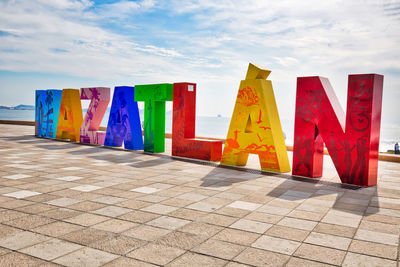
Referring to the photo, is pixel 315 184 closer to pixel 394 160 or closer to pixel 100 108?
pixel 394 160

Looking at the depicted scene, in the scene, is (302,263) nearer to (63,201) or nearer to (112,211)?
(112,211)

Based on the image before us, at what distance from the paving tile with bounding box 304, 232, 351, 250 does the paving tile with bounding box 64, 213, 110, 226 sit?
2.77 metres

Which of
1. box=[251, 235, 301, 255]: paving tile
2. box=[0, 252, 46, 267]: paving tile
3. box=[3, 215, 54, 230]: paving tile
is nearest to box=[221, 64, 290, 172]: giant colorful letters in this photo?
box=[251, 235, 301, 255]: paving tile

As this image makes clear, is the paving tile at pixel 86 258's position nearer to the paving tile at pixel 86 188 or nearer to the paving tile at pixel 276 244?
the paving tile at pixel 276 244

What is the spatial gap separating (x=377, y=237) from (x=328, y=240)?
70 cm

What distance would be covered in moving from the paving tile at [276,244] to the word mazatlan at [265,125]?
14.3 feet

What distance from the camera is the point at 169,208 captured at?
5496 mm

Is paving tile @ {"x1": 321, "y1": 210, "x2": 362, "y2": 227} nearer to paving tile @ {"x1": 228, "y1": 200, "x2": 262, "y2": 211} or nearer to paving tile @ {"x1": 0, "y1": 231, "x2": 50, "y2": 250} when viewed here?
paving tile @ {"x1": 228, "y1": 200, "x2": 262, "y2": 211}

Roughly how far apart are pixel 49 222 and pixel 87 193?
64.6 inches

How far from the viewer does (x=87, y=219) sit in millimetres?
4883

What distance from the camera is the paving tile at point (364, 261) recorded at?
361 cm

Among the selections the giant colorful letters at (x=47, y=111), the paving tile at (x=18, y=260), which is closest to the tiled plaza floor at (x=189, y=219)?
the paving tile at (x=18, y=260)

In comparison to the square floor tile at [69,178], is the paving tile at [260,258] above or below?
below

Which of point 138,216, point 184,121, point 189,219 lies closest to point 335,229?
point 189,219
